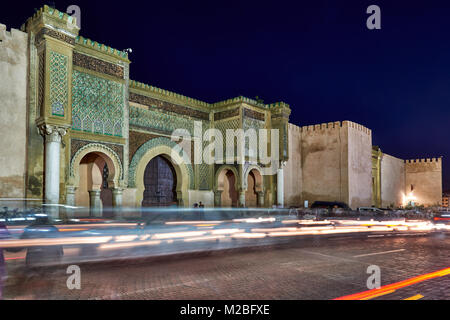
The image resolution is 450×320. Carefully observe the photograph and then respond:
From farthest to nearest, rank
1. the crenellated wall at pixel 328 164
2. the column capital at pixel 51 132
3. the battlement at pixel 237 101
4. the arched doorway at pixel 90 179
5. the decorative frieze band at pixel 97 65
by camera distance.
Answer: the crenellated wall at pixel 328 164
the battlement at pixel 237 101
the arched doorway at pixel 90 179
the decorative frieze band at pixel 97 65
the column capital at pixel 51 132

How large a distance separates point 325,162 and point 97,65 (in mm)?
17235

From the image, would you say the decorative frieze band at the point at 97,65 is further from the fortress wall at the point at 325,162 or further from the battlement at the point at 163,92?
the fortress wall at the point at 325,162

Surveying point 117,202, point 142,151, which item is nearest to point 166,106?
point 142,151

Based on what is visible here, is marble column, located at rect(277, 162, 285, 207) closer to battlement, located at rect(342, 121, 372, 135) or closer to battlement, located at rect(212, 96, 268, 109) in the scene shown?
battlement, located at rect(212, 96, 268, 109)

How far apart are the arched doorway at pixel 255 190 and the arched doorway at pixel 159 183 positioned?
4680 mm

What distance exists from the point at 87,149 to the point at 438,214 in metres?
25.9

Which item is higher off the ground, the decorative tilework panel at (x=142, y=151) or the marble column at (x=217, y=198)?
the decorative tilework panel at (x=142, y=151)

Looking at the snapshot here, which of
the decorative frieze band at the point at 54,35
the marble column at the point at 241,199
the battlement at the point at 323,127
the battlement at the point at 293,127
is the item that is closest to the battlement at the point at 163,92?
the decorative frieze band at the point at 54,35

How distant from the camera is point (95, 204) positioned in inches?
554

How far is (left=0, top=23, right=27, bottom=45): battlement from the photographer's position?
11109 mm

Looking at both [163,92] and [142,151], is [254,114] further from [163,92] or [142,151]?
[142,151]

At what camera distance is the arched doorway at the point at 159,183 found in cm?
1716

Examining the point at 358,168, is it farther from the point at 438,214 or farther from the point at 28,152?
the point at 28,152

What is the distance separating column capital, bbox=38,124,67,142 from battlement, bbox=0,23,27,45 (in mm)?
2999
